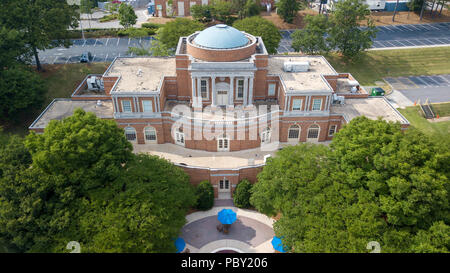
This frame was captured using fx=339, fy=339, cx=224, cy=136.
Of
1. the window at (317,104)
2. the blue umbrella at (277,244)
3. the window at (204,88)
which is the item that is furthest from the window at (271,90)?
the blue umbrella at (277,244)

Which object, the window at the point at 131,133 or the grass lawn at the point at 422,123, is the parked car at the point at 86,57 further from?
the grass lawn at the point at 422,123

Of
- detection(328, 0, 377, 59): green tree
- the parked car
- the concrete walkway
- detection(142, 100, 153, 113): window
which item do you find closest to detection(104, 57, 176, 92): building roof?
detection(142, 100, 153, 113): window

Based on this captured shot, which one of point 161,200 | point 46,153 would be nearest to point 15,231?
point 46,153

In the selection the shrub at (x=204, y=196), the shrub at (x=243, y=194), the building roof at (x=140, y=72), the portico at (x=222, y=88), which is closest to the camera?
the shrub at (x=204, y=196)

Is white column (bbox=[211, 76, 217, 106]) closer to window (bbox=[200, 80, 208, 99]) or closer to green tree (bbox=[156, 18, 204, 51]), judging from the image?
window (bbox=[200, 80, 208, 99])

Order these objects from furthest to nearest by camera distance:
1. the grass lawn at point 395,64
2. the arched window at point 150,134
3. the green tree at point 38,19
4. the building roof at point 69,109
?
the grass lawn at point 395,64 → the green tree at point 38,19 → the arched window at point 150,134 → the building roof at point 69,109

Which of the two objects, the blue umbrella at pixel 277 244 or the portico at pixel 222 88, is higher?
the portico at pixel 222 88

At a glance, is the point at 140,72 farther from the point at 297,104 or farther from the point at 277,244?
the point at 277,244
